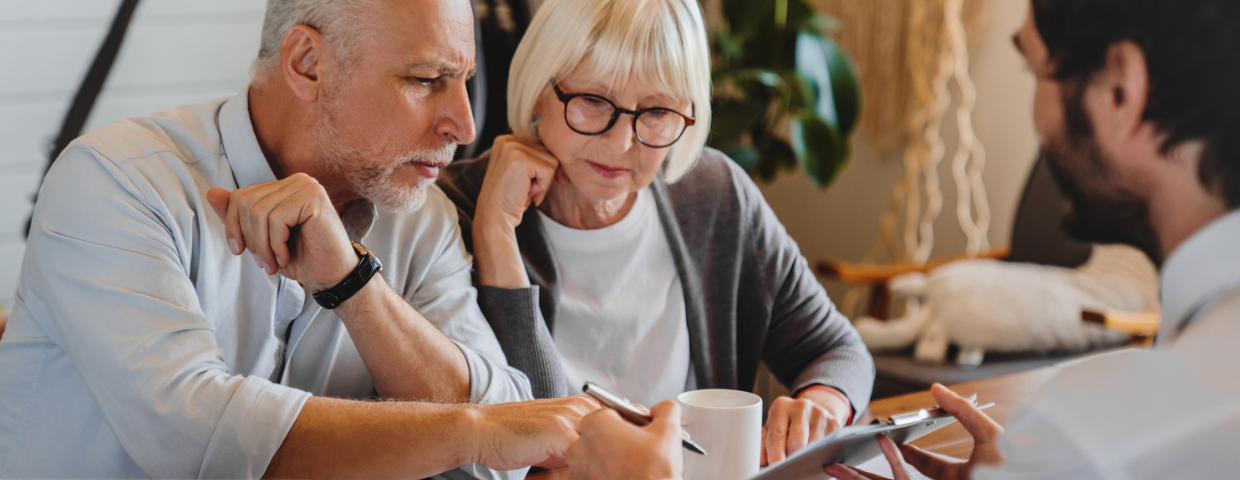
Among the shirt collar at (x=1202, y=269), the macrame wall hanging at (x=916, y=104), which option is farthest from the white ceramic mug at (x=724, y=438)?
the macrame wall hanging at (x=916, y=104)

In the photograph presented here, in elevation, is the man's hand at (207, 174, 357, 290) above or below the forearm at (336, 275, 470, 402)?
above

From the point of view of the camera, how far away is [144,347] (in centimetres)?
86

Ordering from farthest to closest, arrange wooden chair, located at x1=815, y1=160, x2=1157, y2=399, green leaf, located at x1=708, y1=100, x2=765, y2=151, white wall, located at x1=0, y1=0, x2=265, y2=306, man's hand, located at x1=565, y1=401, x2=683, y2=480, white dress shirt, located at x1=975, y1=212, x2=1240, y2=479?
green leaf, located at x1=708, y1=100, x2=765, y2=151, white wall, located at x1=0, y1=0, x2=265, y2=306, wooden chair, located at x1=815, y1=160, x2=1157, y2=399, man's hand, located at x1=565, y1=401, x2=683, y2=480, white dress shirt, located at x1=975, y1=212, x2=1240, y2=479

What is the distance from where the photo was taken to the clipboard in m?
0.77

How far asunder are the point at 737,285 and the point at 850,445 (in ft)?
2.07

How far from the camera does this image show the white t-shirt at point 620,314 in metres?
1.38

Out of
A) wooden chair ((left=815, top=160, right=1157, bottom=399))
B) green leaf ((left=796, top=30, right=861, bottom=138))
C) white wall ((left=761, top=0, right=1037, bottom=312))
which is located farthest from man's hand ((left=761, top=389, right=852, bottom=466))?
white wall ((left=761, top=0, right=1037, bottom=312))

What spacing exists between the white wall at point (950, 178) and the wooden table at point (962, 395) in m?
1.70

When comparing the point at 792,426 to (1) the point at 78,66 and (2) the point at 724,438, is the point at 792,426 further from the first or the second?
(1) the point at 78,66

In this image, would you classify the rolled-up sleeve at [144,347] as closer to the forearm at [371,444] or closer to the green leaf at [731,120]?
the forearm at [371,444]

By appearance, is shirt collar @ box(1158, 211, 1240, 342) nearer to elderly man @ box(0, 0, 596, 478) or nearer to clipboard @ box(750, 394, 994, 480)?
clipboard @ box(750, 394, 994, 480)

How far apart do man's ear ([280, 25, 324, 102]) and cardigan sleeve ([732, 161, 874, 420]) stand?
0.73 meters

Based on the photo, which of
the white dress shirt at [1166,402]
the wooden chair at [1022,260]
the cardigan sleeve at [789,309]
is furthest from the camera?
the wooden chair at [1022,260]

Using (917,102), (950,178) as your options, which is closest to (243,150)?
(917,102)
